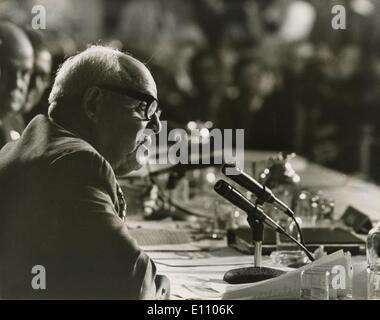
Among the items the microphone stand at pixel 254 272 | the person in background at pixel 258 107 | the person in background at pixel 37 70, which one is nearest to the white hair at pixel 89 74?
the microphone stand at pixel 254 272

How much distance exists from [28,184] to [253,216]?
2.13 feet

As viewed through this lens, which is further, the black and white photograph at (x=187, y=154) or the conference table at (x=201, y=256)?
the conference table at (x=201, y=256)

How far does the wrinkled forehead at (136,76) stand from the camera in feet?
6.30

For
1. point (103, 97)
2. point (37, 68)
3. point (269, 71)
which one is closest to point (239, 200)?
point (103, 97)

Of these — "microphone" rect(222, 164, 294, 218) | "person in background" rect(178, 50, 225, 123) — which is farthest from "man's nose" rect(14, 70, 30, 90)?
"person in background" rect(178, 50, 225, 123)

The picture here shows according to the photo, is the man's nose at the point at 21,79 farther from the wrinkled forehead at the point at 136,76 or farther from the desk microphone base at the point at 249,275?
the desk microphone base at the point at 249,275

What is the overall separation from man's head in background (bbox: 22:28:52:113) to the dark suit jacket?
1432 millimetres

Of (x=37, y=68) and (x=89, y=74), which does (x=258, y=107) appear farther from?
(x=89, y=74)

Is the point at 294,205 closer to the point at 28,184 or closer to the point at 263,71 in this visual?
the point at 28,184

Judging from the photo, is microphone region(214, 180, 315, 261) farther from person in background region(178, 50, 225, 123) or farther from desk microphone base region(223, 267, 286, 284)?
person in background region(178, 50, 225, 123)

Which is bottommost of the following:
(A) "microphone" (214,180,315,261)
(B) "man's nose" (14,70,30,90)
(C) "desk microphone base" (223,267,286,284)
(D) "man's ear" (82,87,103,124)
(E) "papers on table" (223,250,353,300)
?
(C) "desk microphone base" (223,267,286,284)

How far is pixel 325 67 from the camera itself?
499 cm

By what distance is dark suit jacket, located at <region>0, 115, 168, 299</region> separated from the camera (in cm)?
165

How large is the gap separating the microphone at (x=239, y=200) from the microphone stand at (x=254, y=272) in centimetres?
2
